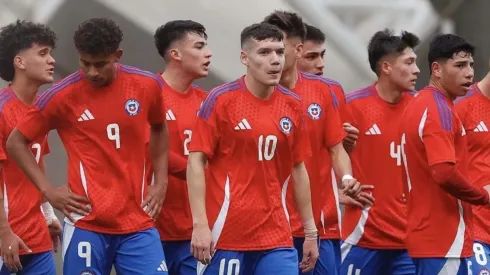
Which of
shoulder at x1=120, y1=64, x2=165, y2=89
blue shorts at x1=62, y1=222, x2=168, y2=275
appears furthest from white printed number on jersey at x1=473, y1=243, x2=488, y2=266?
shoulder at x1=120, y1=64, x2=165, y2=89

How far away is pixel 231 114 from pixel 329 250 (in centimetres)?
185

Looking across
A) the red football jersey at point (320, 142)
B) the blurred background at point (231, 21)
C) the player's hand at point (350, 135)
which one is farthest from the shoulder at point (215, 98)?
the blurred background at point (231, 21)

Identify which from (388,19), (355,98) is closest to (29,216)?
(355,98)

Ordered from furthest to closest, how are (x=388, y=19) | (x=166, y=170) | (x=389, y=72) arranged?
(x=388, y=19), (x=389, y=72), (x=166, y=170)

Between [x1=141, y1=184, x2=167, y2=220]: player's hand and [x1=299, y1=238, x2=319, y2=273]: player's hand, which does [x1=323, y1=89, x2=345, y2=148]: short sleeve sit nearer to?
[x1=299, y1=238, x2=319, y2=273]: player's hand

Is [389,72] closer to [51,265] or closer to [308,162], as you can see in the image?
[308,162]

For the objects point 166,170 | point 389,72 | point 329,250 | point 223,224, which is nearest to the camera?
point 223,224

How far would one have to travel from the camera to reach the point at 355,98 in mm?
9680

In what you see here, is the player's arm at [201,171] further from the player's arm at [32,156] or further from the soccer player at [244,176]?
the player's arm at [32,156]

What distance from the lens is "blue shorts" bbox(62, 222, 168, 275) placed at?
786 cm

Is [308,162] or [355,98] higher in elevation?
[355,98]

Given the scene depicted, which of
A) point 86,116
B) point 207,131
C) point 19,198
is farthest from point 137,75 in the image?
point 19,198

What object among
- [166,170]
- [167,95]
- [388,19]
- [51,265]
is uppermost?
[388,19]

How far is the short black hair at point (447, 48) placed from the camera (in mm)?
8164
